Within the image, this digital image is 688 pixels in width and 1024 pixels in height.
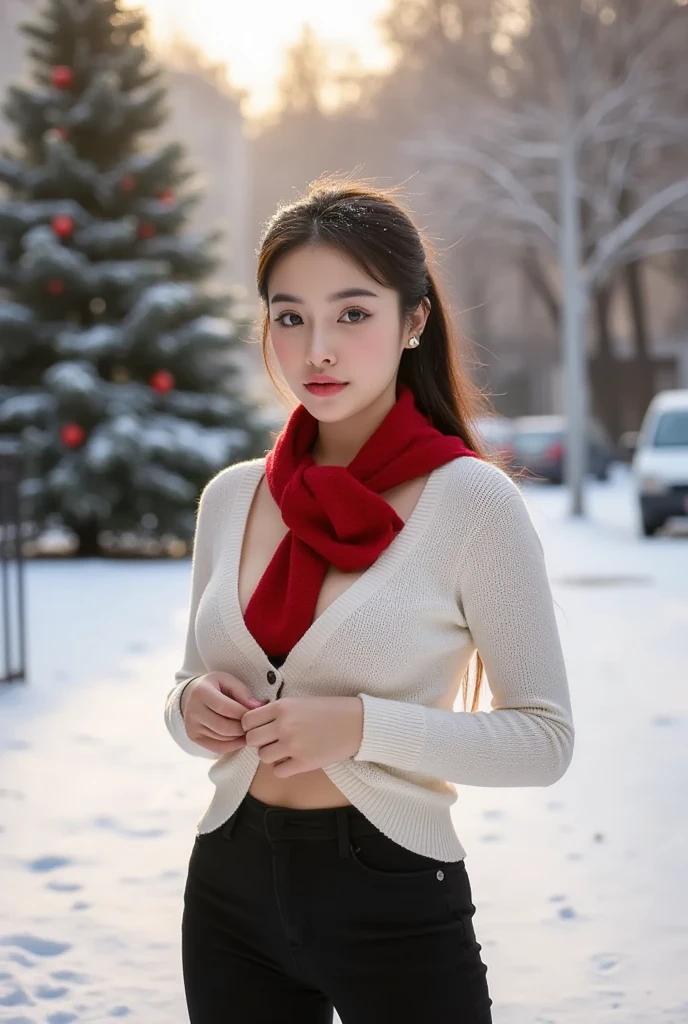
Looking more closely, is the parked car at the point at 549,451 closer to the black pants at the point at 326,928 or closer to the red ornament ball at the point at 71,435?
the red ornament ball at the point at 71,435

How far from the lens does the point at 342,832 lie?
2.04 metres

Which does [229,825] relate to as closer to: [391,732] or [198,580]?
[391,732]

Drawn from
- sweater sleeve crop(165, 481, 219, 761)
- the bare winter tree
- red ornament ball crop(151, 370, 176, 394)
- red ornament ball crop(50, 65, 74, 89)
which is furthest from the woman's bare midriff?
the bare winter tree

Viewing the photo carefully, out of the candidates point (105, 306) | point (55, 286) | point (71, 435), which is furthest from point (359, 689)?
point (105, 306)

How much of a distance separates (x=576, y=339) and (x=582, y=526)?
329 cm

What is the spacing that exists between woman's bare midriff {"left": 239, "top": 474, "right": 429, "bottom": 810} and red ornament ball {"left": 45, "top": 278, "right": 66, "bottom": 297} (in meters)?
14.6

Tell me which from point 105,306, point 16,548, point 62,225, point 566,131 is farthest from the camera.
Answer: point 566,131

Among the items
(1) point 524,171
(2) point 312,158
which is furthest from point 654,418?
(2) point 312,158

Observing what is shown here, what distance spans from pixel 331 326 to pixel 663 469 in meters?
16.4

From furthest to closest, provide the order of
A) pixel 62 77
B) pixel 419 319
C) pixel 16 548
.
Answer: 1. pixel 62 77
2. pixel 16 548
3. pixel 419 319

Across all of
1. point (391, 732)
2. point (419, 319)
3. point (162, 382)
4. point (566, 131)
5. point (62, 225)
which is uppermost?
point (566, 131)

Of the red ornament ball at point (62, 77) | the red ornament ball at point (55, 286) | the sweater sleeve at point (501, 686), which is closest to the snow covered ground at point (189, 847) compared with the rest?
the sweater sleeve at point (501, 686)

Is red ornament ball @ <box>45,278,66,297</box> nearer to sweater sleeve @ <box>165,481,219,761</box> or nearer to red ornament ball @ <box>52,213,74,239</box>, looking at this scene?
red ornament ball @ <box>52,213,74,239</box>

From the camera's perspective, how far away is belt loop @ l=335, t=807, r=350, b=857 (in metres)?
2.02
